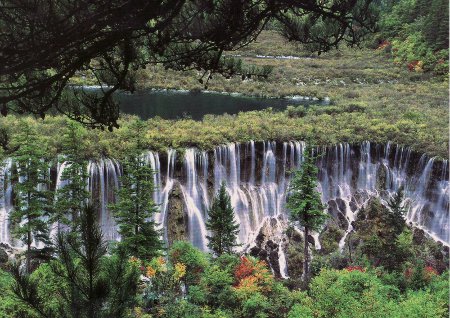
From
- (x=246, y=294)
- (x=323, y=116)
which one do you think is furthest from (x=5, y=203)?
(x=323, y=116)

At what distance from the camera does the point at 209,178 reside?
24.9 m

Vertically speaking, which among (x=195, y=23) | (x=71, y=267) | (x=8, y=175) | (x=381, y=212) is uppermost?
(x=195, y=23)

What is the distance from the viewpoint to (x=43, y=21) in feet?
15.2

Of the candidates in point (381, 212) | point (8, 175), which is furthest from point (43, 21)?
point (381, 212)

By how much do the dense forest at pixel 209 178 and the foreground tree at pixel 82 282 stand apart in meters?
0.01

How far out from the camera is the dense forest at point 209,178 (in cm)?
493

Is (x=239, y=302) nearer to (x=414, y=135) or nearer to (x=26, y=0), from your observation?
(x=26, y=0)

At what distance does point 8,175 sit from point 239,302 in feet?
41.0

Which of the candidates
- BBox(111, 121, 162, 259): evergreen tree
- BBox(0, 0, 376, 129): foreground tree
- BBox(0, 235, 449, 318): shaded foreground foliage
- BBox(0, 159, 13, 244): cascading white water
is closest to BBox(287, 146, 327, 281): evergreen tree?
BBox(0, 235, 449, 318): shaded foreground foliage

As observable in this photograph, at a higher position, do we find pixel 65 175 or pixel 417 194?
pixel 65 175

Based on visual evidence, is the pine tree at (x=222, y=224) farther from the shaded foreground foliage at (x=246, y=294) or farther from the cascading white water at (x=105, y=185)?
the cascading white water at (x=105, y=185)

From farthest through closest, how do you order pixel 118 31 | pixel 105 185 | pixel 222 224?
pixel 105 185
pixel 222 224
pixel 118 31

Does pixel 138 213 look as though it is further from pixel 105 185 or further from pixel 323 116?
pixel 323 116

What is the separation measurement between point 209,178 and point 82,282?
20205 mm
